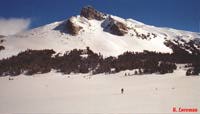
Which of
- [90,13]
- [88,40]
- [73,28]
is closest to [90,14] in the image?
[90,13]

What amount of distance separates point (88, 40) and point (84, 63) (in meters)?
24.6

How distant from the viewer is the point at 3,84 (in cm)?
5322

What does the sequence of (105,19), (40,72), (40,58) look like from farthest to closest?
(105,19)
(40,58)
(40,72)

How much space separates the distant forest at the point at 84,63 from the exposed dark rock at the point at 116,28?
72.9ft

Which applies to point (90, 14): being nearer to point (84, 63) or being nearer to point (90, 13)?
point (90, 13)

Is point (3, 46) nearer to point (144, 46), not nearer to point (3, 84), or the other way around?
point (3, 84)

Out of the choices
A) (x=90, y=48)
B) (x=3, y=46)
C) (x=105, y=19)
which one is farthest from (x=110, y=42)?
(x=3, y=46)

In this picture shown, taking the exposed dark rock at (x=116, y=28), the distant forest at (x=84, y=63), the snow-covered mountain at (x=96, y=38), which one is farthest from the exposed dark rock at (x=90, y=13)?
the distant forest at (x=84, y=63)

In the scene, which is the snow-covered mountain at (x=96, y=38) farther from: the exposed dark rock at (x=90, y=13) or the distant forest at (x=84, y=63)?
the distant forest at (x=84, y=63)

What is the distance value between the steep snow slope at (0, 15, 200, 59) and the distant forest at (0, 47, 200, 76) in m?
5.50

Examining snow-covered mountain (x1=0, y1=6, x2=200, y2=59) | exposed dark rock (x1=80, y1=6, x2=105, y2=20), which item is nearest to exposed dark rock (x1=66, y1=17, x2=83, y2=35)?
snow-covered mountain (x1=0, y1=6, x2=200, y2=59)

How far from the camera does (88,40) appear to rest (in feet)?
313

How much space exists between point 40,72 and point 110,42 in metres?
33.6

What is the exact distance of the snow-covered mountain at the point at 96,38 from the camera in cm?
8894
